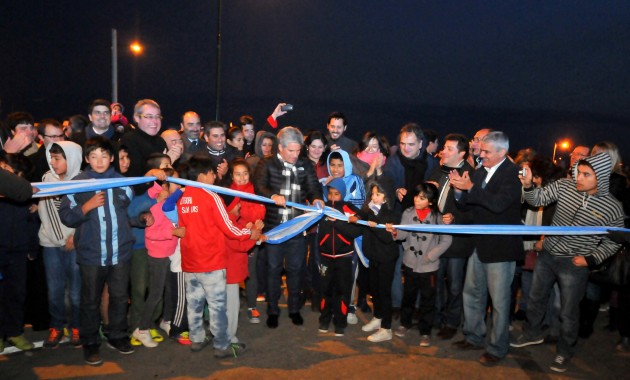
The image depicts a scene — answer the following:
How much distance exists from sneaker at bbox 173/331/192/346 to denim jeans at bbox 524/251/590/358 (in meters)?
4.18

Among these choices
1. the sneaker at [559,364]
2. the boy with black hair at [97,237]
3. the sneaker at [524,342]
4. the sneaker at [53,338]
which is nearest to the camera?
the boy with black hair at [97,237]

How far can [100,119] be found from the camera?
6195mm

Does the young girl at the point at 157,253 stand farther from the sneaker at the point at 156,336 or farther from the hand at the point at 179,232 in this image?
the hand at the point at 179,232

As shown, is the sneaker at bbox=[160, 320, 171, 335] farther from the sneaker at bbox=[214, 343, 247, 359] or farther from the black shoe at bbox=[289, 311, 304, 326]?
the black shoe at bbox=[289, 311, 304, 326]

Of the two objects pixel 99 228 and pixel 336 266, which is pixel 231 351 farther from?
pixel 99 228

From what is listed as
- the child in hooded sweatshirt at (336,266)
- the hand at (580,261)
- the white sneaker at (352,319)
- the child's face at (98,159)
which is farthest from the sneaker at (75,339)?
the hand at (580,261)

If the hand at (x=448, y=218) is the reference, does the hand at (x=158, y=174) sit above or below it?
above

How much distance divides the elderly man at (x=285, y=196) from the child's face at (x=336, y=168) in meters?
0.26

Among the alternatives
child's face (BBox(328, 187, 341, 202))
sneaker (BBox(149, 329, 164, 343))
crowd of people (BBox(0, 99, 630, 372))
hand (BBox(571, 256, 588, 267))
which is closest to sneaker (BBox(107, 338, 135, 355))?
crowd of people (BBox(0, 99, 630, 372))

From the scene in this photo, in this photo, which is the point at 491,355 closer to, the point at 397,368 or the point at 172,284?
the point at 397,368

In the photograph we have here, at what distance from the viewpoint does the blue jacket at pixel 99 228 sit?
4.82m

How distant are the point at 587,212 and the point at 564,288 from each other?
2.91 feet

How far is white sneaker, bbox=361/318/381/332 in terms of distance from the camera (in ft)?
19.9

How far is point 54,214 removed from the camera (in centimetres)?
525
